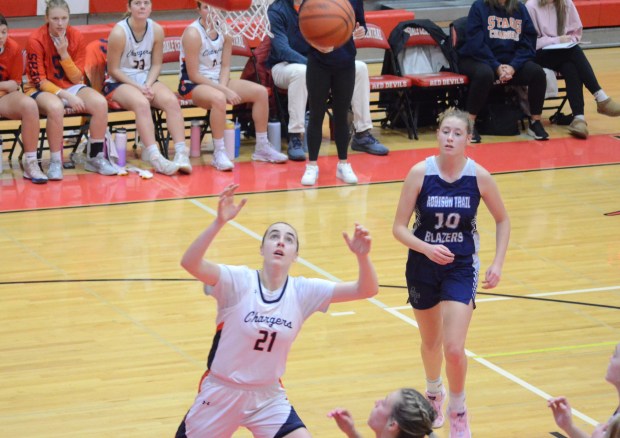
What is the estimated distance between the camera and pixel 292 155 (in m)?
11.8

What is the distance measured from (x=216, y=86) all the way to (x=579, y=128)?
14.1ft

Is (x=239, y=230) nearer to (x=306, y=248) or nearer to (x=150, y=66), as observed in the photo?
(x=306, y=248)

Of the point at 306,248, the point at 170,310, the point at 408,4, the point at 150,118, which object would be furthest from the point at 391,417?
the point at 408,4

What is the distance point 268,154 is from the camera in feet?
38.4

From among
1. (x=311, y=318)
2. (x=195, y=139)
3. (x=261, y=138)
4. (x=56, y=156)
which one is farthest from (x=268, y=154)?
(x=311, y=318)

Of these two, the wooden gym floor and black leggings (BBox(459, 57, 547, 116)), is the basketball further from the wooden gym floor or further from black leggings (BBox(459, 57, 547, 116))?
black leggings (BBox(459, 57, 547, 116))

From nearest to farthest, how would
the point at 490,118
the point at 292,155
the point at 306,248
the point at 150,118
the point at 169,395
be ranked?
the point at 169,395 < the point at 306,248 < the point at 150,118 < the point at 292,155 < the point at 490,118

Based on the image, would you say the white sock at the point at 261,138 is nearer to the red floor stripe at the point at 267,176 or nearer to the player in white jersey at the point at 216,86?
the player in white jersey at the point at 216,86

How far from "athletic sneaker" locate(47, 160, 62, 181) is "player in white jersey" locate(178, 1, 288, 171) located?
5.15 feet

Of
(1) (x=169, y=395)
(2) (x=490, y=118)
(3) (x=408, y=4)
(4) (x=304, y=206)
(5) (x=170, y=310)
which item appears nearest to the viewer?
(1) (x=169, y=395)

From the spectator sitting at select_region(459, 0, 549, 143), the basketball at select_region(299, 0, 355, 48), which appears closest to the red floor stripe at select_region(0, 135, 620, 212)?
the spectator sitting at select_region(459, 0, 549, 143)

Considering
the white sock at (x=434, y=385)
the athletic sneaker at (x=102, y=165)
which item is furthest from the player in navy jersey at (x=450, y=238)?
the athletic sneaker at (x=102, y=165)

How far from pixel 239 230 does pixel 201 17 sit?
2.93 meters

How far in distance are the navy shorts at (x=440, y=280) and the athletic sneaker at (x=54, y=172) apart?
584cm
